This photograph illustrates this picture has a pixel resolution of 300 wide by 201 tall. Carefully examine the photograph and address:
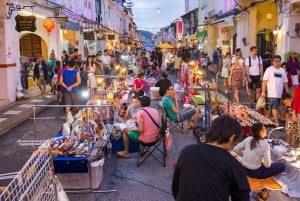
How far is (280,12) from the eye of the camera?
17938mm

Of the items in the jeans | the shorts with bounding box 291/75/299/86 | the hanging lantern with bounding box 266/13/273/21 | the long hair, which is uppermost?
the hanging lantern with bounding box 266/13/273/21

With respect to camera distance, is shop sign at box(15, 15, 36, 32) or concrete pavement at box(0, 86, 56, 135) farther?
shop sign at box(15, 15, 36, 32)

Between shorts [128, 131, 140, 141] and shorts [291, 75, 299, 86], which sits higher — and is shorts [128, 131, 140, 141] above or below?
below

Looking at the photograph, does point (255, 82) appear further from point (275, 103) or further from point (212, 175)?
point (212, 175)

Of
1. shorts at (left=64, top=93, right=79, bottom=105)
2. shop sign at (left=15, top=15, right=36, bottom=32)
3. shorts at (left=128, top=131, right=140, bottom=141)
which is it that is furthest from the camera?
shop sign at (left=15, top=15, right=36, bottom=32)

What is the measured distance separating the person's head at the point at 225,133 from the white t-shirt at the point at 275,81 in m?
7.49

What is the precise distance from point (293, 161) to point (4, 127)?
7.56 metres

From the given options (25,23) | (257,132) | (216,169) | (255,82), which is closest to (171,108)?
(257,132)

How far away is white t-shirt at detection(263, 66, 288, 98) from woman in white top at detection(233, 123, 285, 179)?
3.75 metres

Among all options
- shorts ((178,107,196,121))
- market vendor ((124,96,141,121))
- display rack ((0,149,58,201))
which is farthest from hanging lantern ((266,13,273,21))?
display rack ((0,149,58,201))

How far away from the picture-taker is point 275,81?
1036cm

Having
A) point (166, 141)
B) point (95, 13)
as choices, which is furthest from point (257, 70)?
point (95, 13)

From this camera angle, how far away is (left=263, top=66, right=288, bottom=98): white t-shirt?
10.4 meters

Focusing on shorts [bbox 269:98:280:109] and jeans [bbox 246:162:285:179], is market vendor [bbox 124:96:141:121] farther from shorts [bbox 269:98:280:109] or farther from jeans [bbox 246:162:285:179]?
shorts [bbox 269:98:280:109]
